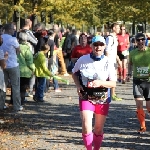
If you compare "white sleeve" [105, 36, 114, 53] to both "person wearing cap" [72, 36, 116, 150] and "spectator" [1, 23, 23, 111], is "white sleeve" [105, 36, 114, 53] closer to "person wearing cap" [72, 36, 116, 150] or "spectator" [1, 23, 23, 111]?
"spectator" [1, 23, 23, 111]

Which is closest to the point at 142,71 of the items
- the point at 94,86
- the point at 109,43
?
the point at 94,86

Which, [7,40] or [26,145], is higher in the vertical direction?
[7,40]

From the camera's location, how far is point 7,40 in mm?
12141

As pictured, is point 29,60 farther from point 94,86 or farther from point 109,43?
point 94,86

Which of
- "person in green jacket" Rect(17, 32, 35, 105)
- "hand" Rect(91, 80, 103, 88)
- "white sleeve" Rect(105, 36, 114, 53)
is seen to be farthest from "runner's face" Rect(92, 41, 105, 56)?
"white sleeve" Rect(105, 36, 114, 53)

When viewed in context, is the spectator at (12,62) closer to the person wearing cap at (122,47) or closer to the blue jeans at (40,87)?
the blue jeans at (40,87)

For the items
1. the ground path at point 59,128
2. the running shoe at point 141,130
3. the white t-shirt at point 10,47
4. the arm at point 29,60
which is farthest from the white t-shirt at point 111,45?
the running shoe at point 141,130

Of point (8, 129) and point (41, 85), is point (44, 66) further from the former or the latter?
point (8, 129)

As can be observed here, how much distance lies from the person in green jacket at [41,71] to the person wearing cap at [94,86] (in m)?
6.25

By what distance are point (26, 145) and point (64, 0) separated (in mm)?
21454

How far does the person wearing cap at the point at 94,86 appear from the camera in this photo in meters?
7.82

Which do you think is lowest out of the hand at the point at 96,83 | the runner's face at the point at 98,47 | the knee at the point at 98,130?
the knee at the point at 98,130

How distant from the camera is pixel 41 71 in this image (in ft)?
47.0

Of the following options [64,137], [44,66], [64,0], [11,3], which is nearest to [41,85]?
[44,66]
